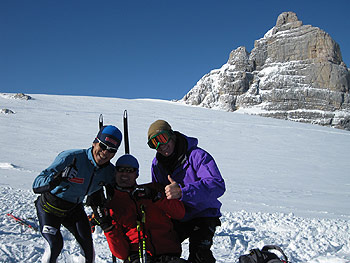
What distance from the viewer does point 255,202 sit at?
8000mm

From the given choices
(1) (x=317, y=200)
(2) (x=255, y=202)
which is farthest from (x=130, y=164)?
(1) (x=317, y=200)

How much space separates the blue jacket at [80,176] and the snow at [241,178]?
4.28ft

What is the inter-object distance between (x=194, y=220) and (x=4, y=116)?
74.1 feet

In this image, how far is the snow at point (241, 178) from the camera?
4457 mm

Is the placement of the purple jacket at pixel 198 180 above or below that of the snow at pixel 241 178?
above

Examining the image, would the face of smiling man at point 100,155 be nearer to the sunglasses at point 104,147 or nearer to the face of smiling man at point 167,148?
the sunglasses at point 104,147

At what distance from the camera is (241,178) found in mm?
11211

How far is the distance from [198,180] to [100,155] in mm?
1141

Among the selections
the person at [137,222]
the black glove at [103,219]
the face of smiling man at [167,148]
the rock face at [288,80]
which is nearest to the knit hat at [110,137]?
the person at [137,222]

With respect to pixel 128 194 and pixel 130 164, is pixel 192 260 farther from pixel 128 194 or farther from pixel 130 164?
pixel 130 164

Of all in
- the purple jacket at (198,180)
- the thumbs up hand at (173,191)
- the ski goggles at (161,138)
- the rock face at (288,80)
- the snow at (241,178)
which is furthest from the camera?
the rock face at (288,80)

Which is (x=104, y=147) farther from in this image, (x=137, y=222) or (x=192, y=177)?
(x=192, y=177)

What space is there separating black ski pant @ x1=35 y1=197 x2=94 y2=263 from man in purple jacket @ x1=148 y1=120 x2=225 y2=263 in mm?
1143

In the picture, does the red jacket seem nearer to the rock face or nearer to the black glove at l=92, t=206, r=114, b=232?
the black glove at l=92, t=206, r=114, b=232
